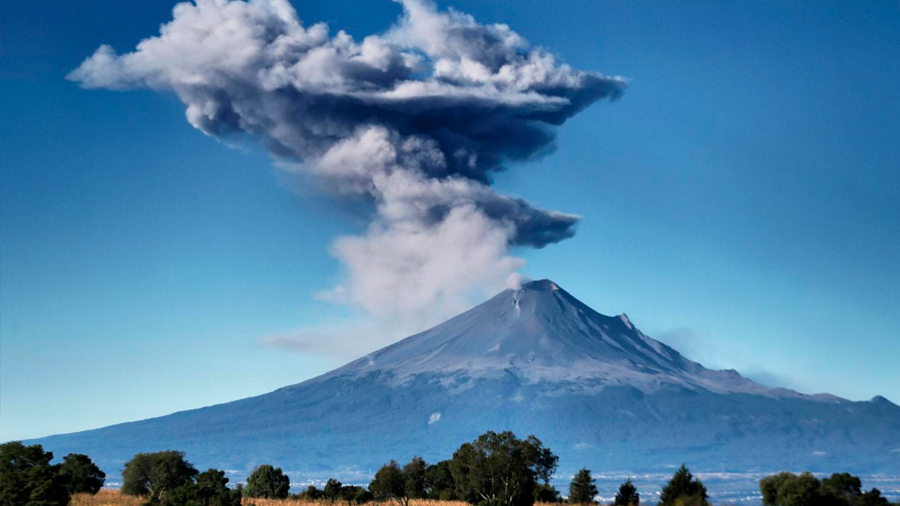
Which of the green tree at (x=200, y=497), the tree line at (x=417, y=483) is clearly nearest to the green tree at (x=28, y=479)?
the tree line at (x=417, y=483)

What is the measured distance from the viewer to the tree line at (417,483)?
33.9 m

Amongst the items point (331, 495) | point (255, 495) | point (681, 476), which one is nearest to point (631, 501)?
point (681, 476)

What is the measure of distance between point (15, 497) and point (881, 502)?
35305mm

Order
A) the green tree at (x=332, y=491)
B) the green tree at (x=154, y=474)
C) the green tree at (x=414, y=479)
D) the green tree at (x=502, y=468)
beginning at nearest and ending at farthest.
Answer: the green tree at (x=502, y=468)
the green tree at (x=154, y=474)
the green tree at (x=332, y=491)
the green tree at (x=414, y=479)

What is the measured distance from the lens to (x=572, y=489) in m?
56.1

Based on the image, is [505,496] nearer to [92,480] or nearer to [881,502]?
[881,502]

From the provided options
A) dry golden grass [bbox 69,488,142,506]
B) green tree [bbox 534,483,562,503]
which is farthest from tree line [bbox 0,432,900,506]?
dry golden grass [bbox 69,488,142,506]

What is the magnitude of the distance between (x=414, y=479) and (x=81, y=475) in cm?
1751

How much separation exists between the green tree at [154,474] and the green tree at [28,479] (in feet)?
35.8

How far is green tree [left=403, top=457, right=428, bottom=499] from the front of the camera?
49022mm

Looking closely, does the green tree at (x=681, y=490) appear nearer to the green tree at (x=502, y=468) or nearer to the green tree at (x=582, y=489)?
the green tree at (x=502, y=468)

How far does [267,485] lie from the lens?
164ft

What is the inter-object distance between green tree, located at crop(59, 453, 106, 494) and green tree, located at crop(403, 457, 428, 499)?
15422 millimetres

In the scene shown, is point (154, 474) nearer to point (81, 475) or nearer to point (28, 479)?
point (81, 475)
